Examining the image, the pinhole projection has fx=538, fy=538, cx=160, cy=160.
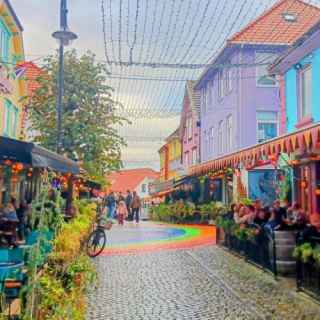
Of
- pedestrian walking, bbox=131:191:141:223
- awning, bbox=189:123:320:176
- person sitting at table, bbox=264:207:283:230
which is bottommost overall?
person sitting at table, bbox=264:207:283:230

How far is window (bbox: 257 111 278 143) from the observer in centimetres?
2669

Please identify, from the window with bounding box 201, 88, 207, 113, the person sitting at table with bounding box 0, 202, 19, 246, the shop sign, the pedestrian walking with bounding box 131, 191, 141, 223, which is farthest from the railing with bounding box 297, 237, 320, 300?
the window with bounding box 201, 88, 207, 113

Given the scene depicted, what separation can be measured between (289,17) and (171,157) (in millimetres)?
39370

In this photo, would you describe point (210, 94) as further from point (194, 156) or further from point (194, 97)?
point (194, 156)

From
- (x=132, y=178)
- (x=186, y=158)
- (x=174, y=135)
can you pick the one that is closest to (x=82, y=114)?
(x=186, y=158)

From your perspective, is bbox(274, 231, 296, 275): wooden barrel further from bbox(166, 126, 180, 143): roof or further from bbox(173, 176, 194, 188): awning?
bbox(166, 126, 180, 143): roof

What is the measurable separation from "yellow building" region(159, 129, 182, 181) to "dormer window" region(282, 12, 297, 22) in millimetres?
26229

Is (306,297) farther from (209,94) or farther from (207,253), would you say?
(209,94)

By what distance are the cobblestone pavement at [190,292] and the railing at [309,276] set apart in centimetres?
22

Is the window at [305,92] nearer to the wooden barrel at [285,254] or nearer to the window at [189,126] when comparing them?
the wooden barrel at [285,254]

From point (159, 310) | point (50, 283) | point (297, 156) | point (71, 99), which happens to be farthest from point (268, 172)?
point (50, 283)

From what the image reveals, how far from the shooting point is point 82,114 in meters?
20.0

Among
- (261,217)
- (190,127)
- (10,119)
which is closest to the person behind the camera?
(261,217)

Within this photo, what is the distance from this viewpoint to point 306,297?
8820mm
